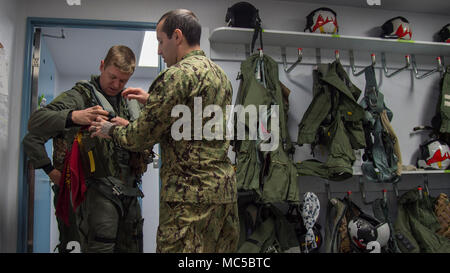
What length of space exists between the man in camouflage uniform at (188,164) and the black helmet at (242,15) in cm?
126

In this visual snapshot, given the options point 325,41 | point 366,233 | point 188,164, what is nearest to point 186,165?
point 188,164

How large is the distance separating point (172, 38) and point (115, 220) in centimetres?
101

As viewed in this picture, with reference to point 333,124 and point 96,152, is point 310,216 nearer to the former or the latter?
point 333,124

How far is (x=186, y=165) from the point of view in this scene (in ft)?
4.41

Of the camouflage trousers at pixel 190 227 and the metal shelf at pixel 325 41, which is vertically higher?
the metal shelf at pixel 325 41

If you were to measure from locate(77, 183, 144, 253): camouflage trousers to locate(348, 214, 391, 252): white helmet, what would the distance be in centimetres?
160

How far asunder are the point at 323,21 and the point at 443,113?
1351mm

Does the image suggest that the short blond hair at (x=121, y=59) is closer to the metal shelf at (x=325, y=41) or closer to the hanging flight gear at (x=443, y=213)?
the metal shelf at (x=325, y=41)

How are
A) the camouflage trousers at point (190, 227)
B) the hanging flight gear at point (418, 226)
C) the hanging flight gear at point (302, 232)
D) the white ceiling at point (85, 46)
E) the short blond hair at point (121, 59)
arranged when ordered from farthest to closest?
1. the white ceiling at point (85, 46)
2. the hanging flight gear at point (418, 226)
3. the hanging flight gear at point (302, 232)
4. the short blond hair at point (121, 59)
5. the camouflage trousers at point (190, 227)

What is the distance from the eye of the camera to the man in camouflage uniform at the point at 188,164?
131cm

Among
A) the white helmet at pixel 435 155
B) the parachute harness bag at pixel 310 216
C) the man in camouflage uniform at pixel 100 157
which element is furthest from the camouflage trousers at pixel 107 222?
the white helmet at pixel 435 155

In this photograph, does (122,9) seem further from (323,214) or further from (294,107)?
(323,214)

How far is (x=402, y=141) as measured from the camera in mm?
3080

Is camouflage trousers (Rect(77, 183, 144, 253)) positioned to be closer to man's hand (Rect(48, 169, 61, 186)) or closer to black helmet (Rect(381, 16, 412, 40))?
man's hand (Rect(48, 169, 61, 186))
